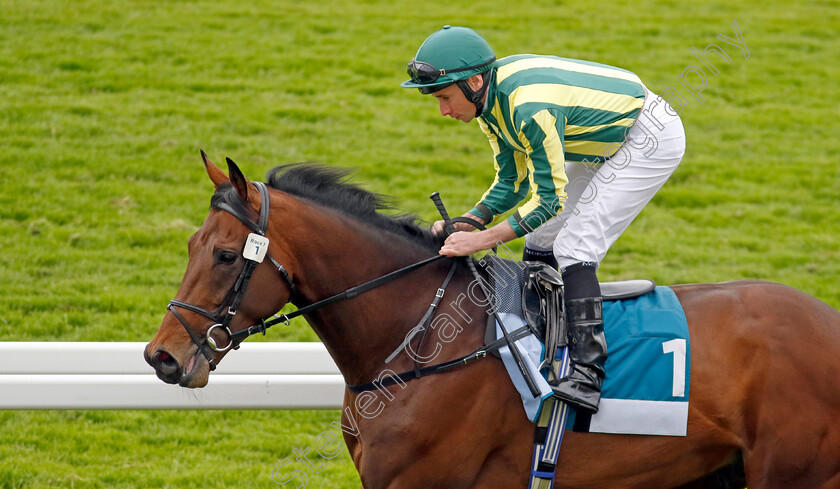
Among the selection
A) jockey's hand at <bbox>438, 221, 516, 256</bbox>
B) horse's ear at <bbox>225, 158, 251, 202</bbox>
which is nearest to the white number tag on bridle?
horse's ear at <bbox>225, 158, 251, 202</bbox>

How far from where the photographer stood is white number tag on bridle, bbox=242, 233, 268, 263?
2.96 meters

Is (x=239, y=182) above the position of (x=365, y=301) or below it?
above

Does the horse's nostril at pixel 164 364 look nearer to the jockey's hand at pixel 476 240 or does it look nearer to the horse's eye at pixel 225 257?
the horse's eye at pixel 225 257

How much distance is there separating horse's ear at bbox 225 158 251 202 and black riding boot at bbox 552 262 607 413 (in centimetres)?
126

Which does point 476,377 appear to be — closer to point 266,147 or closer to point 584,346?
point 584,346

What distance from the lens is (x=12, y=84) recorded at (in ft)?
31.8

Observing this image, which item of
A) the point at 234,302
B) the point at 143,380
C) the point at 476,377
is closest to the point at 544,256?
the point at 476,377

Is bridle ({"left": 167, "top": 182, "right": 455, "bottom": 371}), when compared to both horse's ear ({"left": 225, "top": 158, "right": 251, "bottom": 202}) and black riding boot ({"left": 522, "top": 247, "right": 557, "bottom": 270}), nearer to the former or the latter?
horse's ear ({"left": 225, "top": 158, "right": 251, "bottom": 202})

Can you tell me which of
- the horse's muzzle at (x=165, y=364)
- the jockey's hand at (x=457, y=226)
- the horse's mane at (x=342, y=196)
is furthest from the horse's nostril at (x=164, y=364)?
the jockey's hand at (x=457, y=226)

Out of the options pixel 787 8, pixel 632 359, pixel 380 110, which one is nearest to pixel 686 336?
pixel 632 359

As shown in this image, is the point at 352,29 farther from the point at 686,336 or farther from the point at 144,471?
the point at 686,336

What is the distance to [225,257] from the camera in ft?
9.79

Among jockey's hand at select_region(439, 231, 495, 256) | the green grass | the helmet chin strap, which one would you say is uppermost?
the helmet chin strap

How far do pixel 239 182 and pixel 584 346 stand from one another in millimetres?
1388
